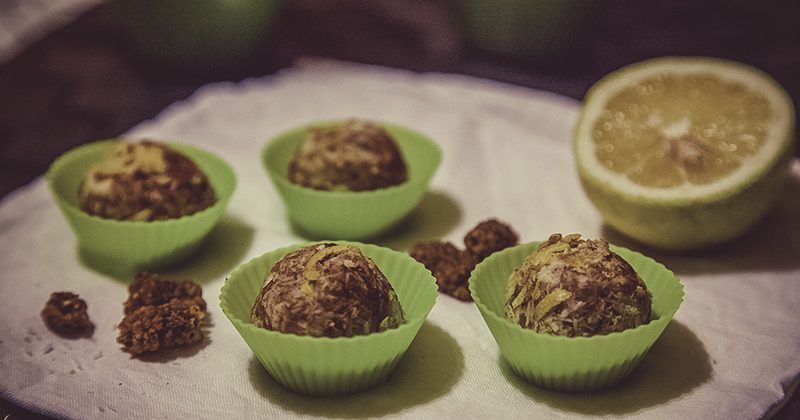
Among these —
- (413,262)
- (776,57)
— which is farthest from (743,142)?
(776,57)

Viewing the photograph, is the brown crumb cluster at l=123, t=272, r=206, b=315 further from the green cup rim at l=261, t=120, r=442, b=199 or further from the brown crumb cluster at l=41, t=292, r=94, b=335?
the green cup rim at l=261, t=120, r=442, b=199

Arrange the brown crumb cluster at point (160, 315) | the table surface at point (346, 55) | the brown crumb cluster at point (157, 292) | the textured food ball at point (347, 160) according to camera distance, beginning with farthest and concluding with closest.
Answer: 1. the table surface at point (346, 55)
2. the textured food ball at point (347, 160)
3. the brown crumb cluster at point (157, 292)
4. the brown crumb cluster at point (160, 315)

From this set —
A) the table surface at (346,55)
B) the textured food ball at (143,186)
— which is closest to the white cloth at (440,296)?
the textured food ball at (143,186)

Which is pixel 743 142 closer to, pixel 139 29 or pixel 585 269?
pixel 585 269

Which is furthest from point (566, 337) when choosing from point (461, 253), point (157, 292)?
point (157, 292)

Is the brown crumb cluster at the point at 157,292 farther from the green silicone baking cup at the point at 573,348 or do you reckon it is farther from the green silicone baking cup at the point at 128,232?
the green silicone baking cup at the point at 573,348

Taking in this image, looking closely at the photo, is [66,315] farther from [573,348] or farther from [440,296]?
[573,348]
